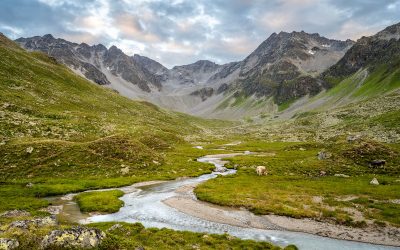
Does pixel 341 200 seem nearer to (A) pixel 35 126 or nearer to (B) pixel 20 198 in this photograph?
(B) pixel 20 198

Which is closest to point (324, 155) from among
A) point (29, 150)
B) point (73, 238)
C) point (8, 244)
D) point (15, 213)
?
point (15, 213)

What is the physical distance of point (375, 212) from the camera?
1399 inches

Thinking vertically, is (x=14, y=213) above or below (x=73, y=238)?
below

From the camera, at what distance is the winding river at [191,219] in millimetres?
28806

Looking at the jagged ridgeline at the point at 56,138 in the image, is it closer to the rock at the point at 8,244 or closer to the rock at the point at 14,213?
the rock at the point at 14,213

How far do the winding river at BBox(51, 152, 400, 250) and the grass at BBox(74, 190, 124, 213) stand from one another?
0.83 meters

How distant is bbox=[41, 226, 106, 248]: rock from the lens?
764 inches

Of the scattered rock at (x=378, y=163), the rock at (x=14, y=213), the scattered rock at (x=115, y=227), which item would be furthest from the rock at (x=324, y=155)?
the rock at (x=14, y=213)

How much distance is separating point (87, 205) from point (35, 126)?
5325 centimetres

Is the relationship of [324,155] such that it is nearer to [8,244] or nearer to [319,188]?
[319,188]

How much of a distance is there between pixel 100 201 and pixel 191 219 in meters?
13.7

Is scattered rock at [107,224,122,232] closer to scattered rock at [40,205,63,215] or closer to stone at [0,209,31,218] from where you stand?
scattered rock at [40,205,63,215]

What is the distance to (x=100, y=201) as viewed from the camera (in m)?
42.5

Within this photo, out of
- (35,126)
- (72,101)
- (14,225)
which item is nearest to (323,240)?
(14,225)
